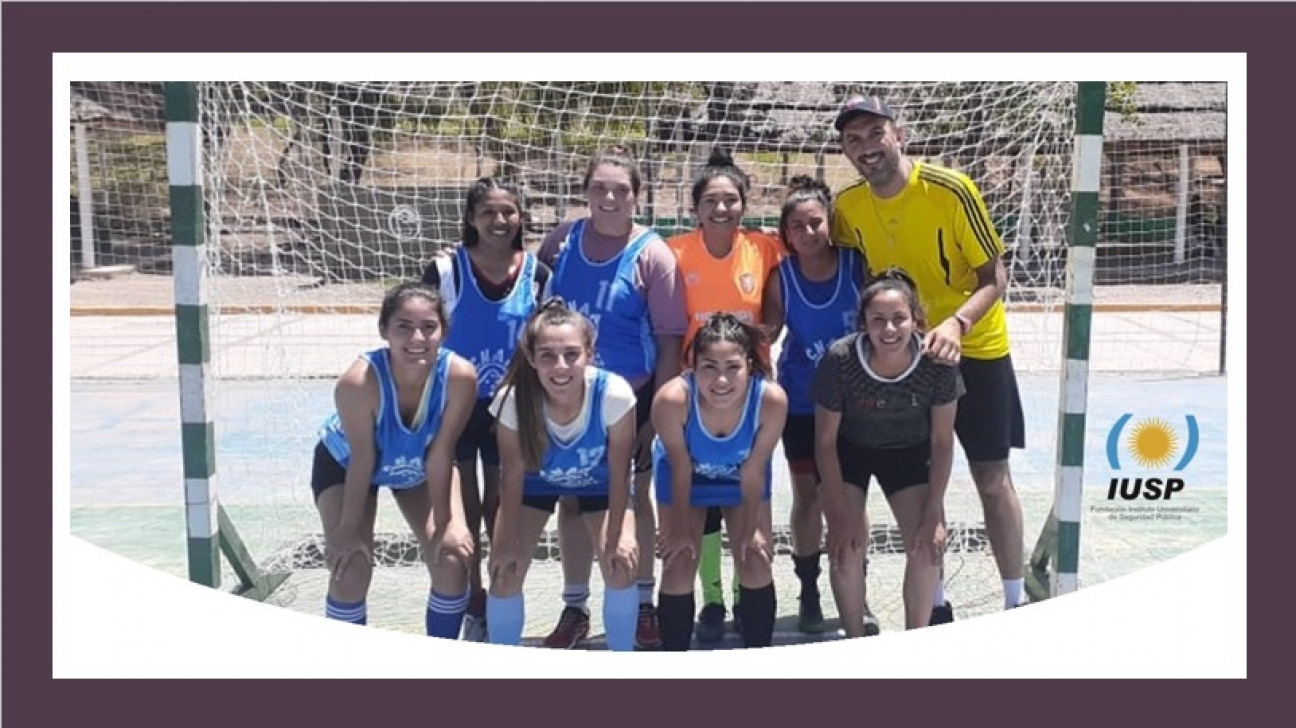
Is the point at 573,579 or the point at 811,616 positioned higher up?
the point at 573,579

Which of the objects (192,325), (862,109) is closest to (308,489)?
(192,325)

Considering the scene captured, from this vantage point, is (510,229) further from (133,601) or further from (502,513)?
(133,601)

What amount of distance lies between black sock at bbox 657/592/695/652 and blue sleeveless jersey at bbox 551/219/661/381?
0.70 metres

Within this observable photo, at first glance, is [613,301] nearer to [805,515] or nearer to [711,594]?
[805,515]

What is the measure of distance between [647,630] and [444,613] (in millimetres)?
790

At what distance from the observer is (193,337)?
4703 millimetres

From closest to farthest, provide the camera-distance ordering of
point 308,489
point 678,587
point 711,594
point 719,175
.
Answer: point 678,587
point 719,175
point 711,594
point 308,489

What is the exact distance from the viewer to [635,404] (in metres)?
4.06

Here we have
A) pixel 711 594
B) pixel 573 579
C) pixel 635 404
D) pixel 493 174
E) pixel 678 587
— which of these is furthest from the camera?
pixel 493 174

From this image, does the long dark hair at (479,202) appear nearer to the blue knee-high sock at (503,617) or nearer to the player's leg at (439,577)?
the player's leg at (439,577)

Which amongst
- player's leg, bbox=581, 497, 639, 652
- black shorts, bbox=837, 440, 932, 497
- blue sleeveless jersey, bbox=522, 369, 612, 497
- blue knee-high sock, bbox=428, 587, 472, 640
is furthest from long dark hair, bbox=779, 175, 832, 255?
blue knee-high sock, bbox=428, 587, 472, 640

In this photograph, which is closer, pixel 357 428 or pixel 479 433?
pixel 357 428

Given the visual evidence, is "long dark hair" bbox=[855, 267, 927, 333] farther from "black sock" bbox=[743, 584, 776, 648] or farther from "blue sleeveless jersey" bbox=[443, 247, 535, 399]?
"blue sleeveless jersey" bbox=[443, 247, 535, 399]

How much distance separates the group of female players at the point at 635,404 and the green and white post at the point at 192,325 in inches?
28.4
